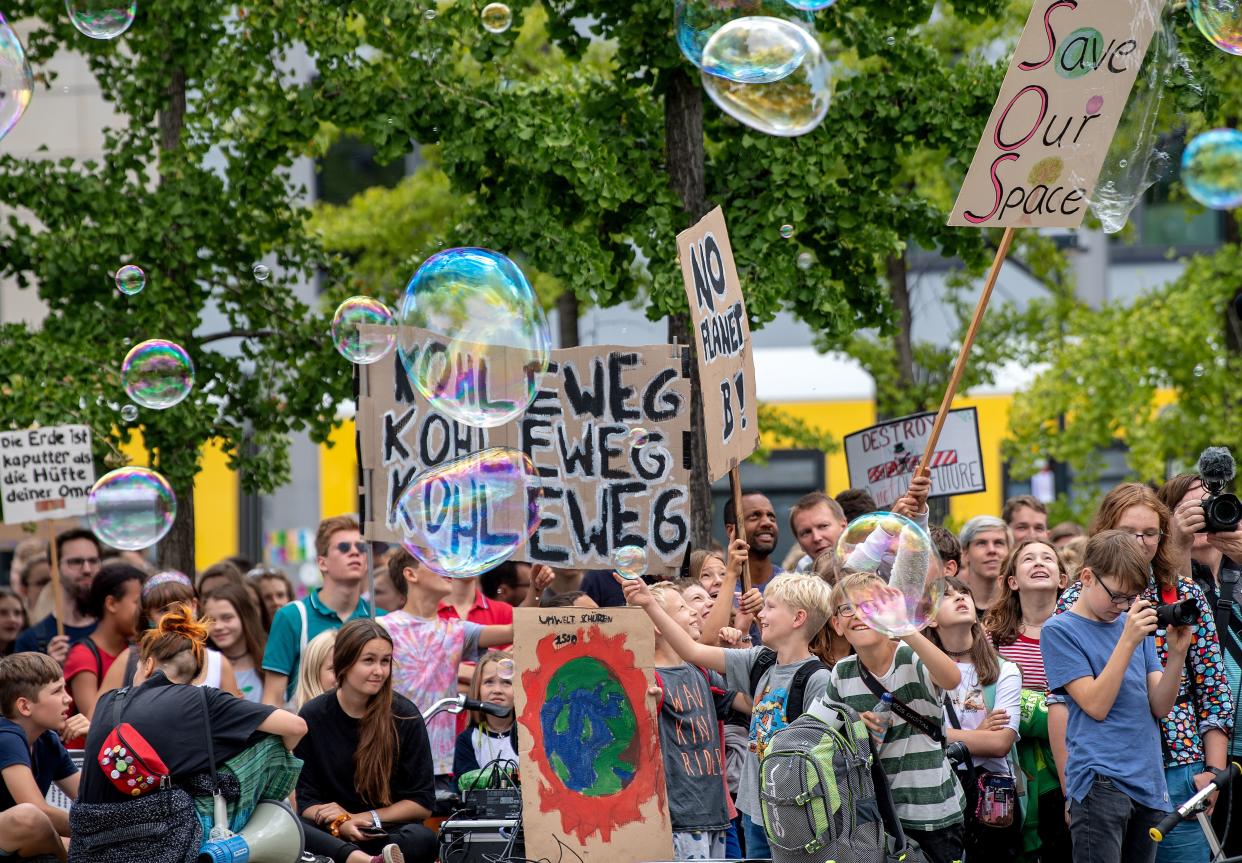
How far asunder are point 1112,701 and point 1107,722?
0.38 feet

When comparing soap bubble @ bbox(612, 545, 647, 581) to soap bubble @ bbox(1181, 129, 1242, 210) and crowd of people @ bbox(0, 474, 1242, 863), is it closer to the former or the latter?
crowd of people @ bbox(0, 474, 1242, 863)

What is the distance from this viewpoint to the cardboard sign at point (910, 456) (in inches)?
435

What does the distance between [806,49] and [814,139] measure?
3.05 m

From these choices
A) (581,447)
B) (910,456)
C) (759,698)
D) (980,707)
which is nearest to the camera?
(759,698)

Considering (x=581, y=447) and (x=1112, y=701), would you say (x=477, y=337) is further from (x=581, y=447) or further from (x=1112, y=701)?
(x=1112, y=701)

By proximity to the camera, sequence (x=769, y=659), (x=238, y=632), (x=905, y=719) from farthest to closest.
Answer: (x=238, y=632) < (x=769, y=659) < (x=905, y=719)

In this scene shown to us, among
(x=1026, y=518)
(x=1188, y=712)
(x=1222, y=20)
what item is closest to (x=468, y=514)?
(x=1188, y=712)

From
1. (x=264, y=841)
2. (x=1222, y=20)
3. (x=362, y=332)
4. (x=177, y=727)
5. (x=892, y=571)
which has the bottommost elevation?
(x=264, y=841)

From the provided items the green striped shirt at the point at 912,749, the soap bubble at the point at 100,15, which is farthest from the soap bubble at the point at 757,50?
the soap bubble at the point at 100,15

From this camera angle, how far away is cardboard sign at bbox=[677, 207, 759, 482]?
7.69 metres

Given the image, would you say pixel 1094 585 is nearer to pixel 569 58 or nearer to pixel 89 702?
pixel 89 702

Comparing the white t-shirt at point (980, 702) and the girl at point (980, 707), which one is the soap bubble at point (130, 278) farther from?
the white t-shirt at point (980, 702)

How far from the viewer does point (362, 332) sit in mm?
9297

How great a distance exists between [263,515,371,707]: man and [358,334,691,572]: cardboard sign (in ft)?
1.20
